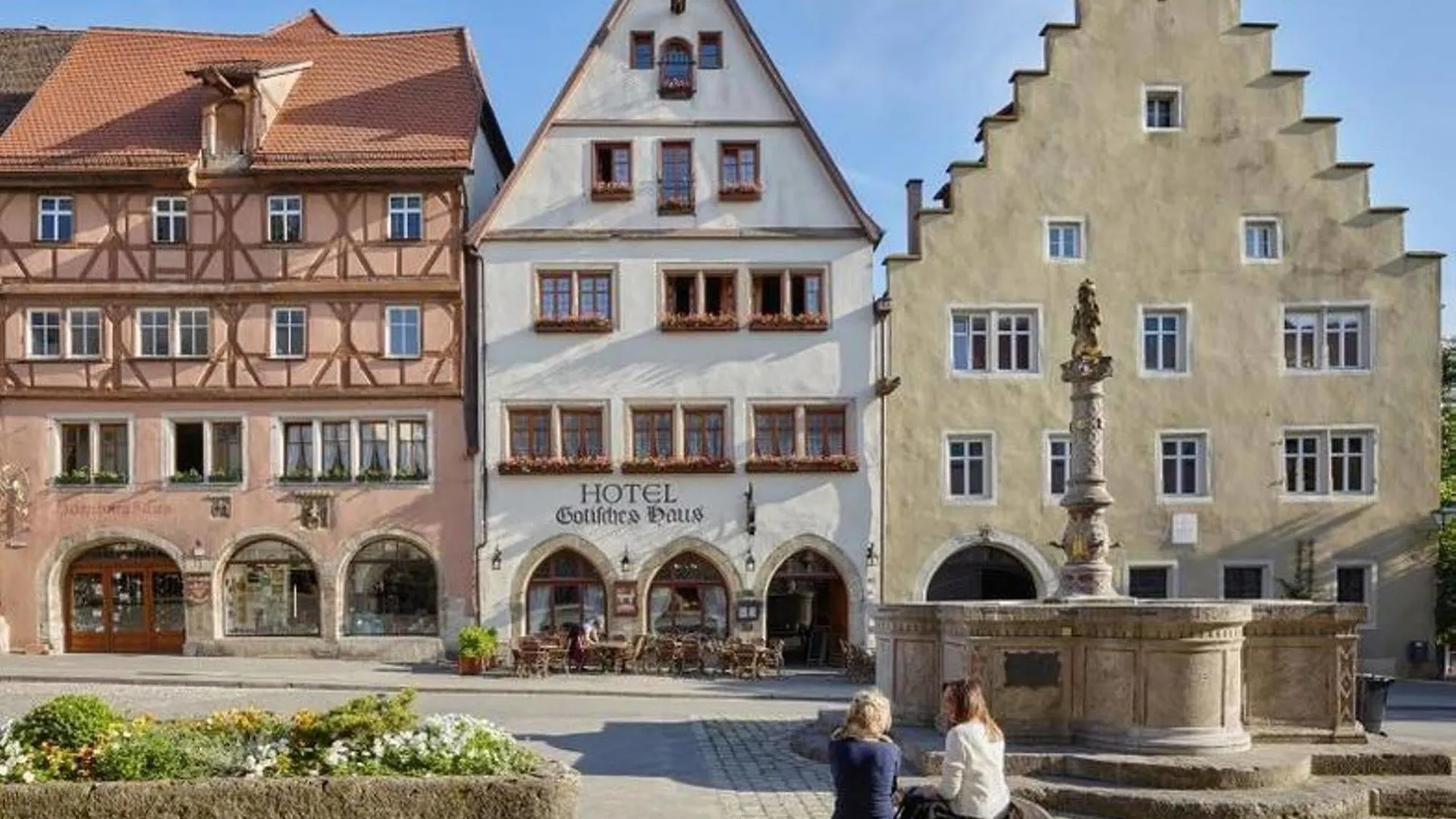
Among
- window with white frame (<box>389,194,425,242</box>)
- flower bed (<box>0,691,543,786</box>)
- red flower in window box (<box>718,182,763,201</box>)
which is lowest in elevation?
flower bed (<box>0,691,543,786</box>)

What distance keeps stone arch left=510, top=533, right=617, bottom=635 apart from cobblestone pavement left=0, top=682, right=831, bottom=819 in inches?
229

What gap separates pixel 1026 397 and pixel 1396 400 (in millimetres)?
7802

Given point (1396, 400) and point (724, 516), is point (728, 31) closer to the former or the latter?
point (724, 516)

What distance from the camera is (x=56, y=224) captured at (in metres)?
29.5

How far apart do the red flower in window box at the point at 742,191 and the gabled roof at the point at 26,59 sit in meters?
16.5

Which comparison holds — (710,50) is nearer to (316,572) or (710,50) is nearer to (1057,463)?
(1057,463)

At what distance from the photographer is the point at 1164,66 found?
30547 millimetres

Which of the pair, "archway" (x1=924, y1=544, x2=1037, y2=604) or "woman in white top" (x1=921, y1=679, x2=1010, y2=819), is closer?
"woman in white top" (x1=921, y1=679, x2=1010, y2=819)

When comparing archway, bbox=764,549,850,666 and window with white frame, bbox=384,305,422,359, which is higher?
window with white frame, bbox=384,305,422,359

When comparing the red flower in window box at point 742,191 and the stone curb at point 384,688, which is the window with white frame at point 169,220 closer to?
the stone curb at point 384,688

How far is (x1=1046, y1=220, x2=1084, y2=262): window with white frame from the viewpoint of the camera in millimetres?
30391

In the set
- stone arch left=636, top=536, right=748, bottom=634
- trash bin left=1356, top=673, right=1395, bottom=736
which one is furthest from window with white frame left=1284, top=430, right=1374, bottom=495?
trash bin left=1356, top=673, right=1395, bottom=736

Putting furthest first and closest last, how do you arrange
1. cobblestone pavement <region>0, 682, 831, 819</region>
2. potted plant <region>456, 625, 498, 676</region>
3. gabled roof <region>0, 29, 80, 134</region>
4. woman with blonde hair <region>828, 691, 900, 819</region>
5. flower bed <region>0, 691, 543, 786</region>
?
gabled roof <region>0, 29, 80, 134</region>, potted plant <region>456, 625, 498, 676</region>, cobblestone pavement <region>0, 682, 831, 819</region>, flower bed <region>0, 691, 543, 786</region>, woman with blonde hair <region>828, 691, 900, 819</region>

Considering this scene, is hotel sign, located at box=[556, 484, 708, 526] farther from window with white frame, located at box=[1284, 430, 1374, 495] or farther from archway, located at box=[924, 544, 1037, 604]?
window with white frame, located at box=[1284, 430, 1374, 495]
